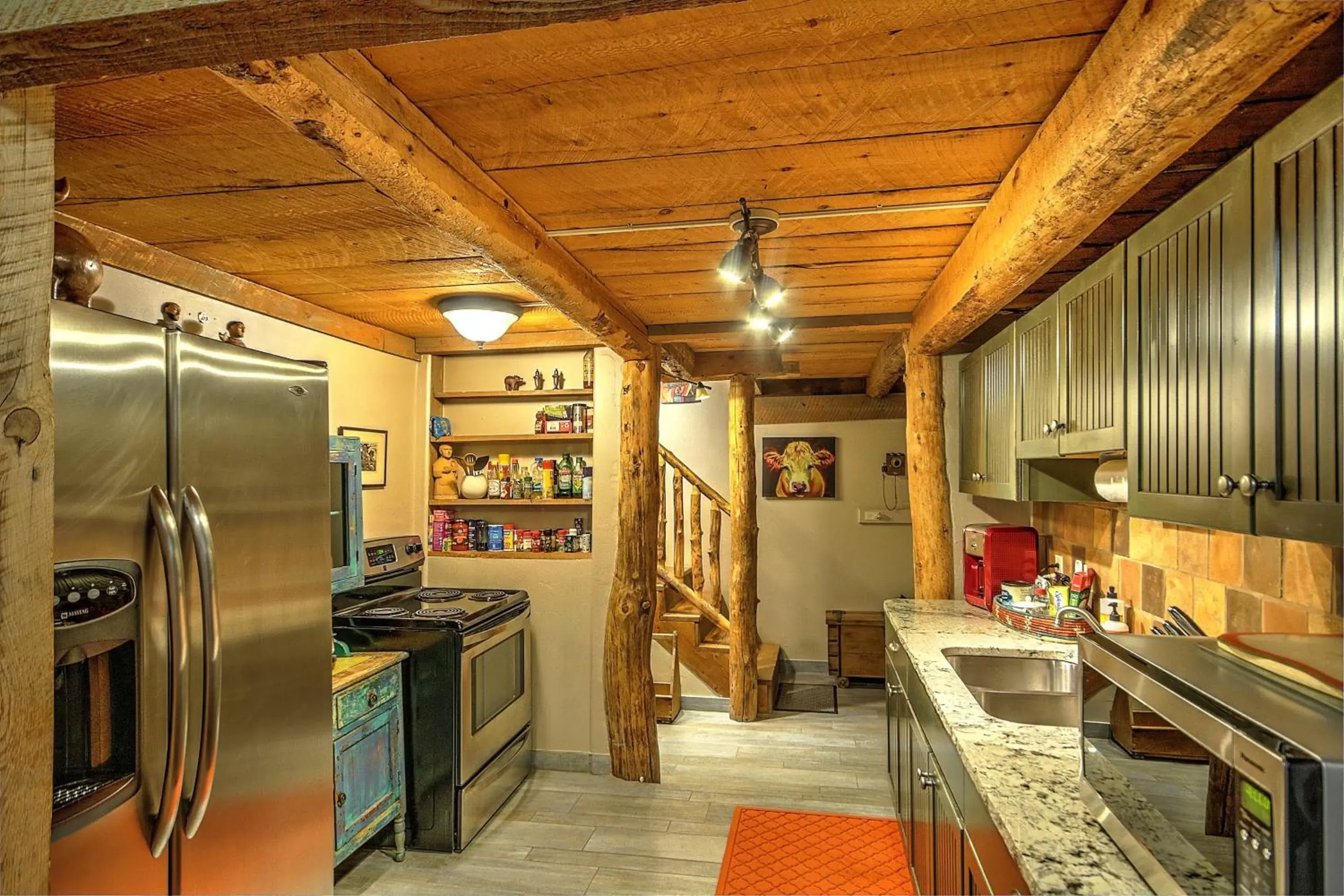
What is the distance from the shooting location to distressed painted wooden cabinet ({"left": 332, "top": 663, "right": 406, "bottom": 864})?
254cm

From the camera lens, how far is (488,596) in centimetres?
355

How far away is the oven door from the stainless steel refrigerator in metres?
1.09

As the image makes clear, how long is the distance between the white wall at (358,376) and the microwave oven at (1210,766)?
255 cm

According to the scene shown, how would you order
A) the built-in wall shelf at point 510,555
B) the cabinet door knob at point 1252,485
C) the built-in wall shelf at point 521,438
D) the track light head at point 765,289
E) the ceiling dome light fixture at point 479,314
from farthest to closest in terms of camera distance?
the built-in wall shelf at point 521,438, the built-in wall shelf at point 510,555, the ceiling dome light fixture at point 479,314, the track light head at point 765,289, the cabinet door knob at point 1252,485

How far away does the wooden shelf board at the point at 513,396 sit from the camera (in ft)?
13.1

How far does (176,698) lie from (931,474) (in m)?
3.01

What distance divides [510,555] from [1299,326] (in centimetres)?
344

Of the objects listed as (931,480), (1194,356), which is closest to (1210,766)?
(1194,356)

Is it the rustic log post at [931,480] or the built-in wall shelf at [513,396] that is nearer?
the rustic log post at [931,480]

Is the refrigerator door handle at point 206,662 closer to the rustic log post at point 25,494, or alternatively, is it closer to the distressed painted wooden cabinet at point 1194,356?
the rustic log post at point 25,494

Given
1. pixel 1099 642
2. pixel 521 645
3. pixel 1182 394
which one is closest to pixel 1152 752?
pixel 1099 642

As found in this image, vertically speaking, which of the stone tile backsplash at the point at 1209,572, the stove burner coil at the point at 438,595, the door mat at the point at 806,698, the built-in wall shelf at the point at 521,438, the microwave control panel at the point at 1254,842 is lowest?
the door mat at the point at 806,698

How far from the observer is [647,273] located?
2.64 metres

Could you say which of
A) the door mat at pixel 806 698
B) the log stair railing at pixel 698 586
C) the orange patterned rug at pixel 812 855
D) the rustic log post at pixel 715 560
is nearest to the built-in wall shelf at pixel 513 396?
the log stair railing at pixel 698 586
